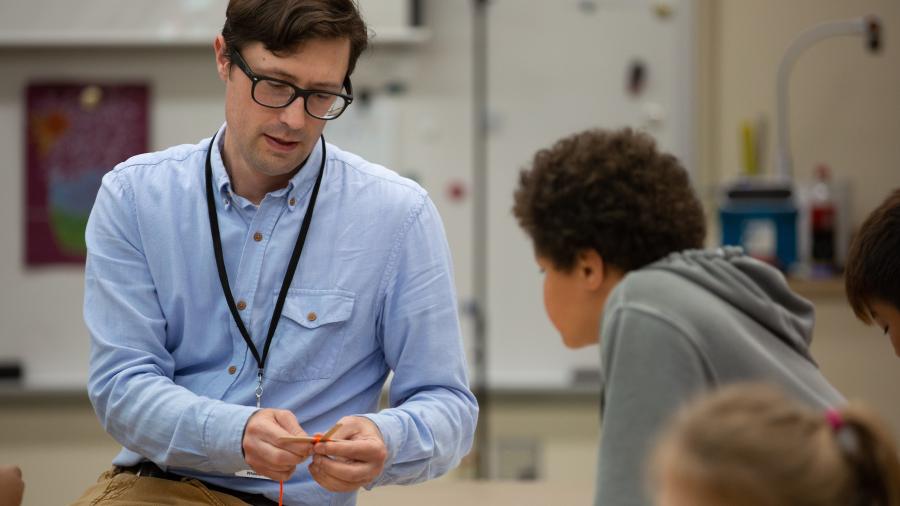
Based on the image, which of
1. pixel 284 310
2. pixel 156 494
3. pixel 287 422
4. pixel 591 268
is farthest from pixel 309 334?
pixel 591 268

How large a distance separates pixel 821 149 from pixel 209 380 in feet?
9.46

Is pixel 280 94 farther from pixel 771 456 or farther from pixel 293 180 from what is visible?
pixel 771 456

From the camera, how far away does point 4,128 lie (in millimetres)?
3969

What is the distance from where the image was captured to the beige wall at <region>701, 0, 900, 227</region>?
3.91m

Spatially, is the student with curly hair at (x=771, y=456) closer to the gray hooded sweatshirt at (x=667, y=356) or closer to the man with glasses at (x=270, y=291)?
the gray hooded sweatshirt at (x=667, y=356)

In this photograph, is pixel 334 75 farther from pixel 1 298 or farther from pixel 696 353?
pixel 1 298

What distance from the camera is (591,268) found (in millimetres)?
1562

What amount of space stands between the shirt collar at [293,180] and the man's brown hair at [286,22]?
0.66ft

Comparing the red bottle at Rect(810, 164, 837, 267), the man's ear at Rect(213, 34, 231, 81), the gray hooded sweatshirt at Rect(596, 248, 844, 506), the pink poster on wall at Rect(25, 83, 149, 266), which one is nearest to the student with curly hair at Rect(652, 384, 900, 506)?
the gray hooded sweatshirt at Rect(596, 248, 844, 506)

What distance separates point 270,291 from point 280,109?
0.29 m

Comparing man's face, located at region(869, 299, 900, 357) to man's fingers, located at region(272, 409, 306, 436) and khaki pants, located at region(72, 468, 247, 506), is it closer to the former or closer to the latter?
man's fingers, located at region(272, 409, 306, 436)

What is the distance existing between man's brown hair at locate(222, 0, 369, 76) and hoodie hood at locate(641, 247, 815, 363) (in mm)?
627

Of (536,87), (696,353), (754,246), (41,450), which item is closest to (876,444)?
(696,353)

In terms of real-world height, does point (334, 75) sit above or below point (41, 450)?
above
